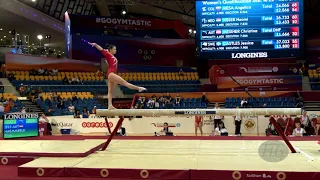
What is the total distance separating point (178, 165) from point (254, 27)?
12.7m

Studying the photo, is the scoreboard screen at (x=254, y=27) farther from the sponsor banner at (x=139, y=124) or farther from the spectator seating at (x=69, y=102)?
the spectator seating at (x=69, y=102)

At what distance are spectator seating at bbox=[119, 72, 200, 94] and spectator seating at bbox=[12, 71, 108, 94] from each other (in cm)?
172

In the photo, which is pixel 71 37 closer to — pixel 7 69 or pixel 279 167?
pixel 7 69

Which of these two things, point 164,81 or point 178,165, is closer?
point 178,165

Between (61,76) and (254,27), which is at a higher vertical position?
(254,27)

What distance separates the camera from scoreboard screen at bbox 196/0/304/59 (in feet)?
50.9

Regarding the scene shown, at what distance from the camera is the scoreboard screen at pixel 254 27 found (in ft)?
50.9

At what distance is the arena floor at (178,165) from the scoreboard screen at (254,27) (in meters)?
10.6

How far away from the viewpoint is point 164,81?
23203 millimetres

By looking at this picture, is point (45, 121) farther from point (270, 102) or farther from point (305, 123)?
point (270, 102)

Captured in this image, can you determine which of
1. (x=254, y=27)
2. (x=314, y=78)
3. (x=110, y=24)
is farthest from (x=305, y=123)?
(x=110, y=24)

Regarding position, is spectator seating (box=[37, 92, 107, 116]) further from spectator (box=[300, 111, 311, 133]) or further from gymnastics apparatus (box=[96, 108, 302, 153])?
gymnastics apparatus (box=[96, 108, 302, 153])

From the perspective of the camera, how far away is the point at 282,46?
15641 millimetres

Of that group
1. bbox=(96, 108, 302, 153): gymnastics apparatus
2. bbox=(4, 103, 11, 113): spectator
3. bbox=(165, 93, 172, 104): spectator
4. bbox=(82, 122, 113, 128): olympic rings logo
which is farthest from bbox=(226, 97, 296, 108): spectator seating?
bbox=(96, 108, 302, 153): gymnastics apparatus
